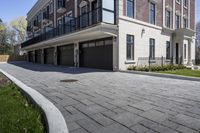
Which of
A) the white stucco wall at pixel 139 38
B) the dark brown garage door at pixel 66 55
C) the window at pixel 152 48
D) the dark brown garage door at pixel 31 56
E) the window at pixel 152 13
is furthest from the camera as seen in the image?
the dark brown garage door at pixel 31 56

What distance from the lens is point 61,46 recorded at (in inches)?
895

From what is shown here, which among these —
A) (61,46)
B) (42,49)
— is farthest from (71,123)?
(42,49)

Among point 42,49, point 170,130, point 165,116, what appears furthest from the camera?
point 42,49

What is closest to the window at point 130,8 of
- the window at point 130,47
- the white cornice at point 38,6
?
the window at point 130,47

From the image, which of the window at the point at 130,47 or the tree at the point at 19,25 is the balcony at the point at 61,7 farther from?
the tree at the point at 19,25

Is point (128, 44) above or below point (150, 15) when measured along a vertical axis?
below

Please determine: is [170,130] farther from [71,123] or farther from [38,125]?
[38,125]

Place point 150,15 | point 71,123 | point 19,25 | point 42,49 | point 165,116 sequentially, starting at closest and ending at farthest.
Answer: point 71,123, point 165,116, point 150,15, point 42,49, point 19,25

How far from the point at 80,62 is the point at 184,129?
51.4ft

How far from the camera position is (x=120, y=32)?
13.8 m

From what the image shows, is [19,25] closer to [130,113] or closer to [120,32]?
[120,32]

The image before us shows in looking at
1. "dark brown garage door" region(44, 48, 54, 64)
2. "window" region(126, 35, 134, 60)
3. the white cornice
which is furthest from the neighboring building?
the white cornice

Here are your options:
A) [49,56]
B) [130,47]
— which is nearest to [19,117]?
[130,47]

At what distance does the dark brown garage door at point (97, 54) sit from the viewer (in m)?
14.5
